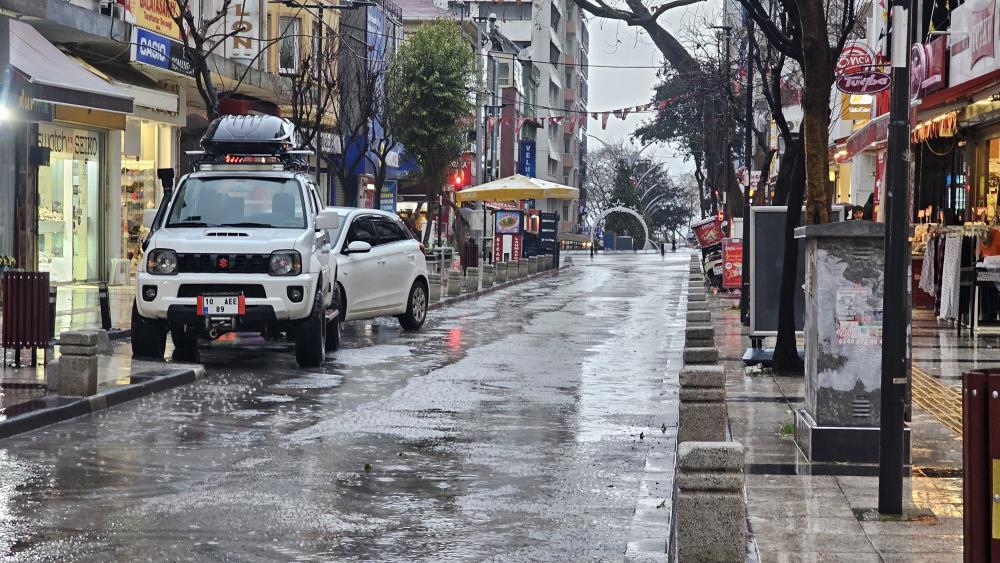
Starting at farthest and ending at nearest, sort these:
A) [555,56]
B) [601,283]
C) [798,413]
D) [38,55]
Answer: [555,56] → [601,283] → [38,55] → [798,413]

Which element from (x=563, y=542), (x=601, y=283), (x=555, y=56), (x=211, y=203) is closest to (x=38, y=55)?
(x=211, y=203)

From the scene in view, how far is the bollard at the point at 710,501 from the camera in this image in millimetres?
5871

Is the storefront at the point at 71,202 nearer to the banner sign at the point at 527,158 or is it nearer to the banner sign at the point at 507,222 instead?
the banner sign at the point at 507,222

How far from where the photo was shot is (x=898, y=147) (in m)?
7.71

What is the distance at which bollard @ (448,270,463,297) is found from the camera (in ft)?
104

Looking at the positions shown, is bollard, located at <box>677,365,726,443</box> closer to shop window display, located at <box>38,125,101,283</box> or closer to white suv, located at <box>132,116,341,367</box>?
white suv, located at <box>132,116,341,367</box>

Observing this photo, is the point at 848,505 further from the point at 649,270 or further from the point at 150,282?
the point at 649,270

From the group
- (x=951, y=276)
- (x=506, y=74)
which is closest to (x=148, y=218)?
(x=951, y=276)

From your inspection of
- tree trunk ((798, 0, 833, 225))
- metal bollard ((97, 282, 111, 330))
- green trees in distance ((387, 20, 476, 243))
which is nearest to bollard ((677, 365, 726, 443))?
tree trunk ((798, 0, 833, 225))

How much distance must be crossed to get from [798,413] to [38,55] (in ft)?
54.8

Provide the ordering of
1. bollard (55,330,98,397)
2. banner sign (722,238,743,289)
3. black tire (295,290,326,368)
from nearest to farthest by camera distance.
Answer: bollard (55,330,98,397) → black tire (295,290,326,368) → banner sign (722,238,743,289)

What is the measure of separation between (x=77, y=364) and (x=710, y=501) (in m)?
7.70

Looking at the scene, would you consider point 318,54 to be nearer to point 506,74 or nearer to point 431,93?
point 431,93

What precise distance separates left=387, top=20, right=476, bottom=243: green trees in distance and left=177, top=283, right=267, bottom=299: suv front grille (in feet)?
136
